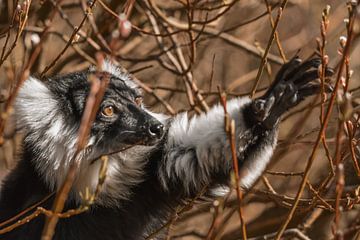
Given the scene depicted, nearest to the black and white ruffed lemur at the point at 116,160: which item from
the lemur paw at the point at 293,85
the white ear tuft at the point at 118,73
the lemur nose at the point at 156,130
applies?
the lemur nose at the point at 156,130

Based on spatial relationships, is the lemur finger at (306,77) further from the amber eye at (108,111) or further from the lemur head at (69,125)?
the amber eye at (108,111)

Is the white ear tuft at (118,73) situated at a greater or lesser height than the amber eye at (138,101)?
greater

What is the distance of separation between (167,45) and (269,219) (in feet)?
6.87

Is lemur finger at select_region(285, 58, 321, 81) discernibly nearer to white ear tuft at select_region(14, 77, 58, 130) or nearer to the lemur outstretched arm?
the lemur outstretched arm

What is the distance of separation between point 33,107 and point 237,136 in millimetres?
1368

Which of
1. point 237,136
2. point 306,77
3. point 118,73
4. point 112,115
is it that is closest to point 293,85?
point 306,77

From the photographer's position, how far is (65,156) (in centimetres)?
507

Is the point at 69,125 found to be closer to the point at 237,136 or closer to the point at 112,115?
the point at 112,115

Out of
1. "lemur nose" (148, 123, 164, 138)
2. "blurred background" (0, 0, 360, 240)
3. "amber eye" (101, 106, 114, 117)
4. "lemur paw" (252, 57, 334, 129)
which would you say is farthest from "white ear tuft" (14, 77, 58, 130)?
"blurred background" (0, 0, 360, 240)

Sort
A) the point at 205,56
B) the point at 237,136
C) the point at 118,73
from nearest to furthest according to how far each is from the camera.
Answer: the point at 237,136 < the point at 118,73 < the point at 205,56

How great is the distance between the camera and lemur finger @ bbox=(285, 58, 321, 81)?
4.29 m

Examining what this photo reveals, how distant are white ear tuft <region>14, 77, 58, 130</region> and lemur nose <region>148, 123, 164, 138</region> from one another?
72 cm

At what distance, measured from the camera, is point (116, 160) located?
5.12 m

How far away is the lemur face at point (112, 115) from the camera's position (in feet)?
16.4
